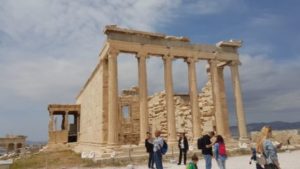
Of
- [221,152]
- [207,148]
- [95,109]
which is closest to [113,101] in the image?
[95,109]

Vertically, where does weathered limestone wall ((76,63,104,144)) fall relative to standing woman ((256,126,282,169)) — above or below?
above

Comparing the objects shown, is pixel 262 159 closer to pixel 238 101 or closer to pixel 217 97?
pixel 217 97

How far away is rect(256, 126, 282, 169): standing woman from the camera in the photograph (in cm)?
651

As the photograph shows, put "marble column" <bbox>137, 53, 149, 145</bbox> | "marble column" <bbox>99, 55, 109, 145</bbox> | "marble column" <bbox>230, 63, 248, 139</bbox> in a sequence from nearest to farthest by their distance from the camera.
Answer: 1. "marble column" <bbox>137, 53, 149, 145</bbox>
2. "marble column" <bbox>99, 55, 109, 145</bbox>
3. "marble column" <bbox>230, 63, 248, 139</bbox>

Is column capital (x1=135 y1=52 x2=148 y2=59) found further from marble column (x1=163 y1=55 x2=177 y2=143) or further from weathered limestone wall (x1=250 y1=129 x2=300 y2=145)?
weathered limestone wall (x1=250 y1=129 x2=300 y2=145)

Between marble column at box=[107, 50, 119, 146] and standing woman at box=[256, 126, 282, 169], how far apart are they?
13.1 metres

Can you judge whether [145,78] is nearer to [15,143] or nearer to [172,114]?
[172,114]

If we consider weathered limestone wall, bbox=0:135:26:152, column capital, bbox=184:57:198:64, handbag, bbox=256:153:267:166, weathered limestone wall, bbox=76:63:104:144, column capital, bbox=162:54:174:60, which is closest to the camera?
handbag, bbox=256:153:267:166

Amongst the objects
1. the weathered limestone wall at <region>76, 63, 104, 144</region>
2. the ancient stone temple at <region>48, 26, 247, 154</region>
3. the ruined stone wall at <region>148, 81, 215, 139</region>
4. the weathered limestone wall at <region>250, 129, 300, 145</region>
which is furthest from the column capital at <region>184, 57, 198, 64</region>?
the weathered limestone wall at <region>250, 129, 300, 145</region>

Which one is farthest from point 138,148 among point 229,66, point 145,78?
point 229,66

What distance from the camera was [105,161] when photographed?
1591 cm

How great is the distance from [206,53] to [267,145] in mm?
17614

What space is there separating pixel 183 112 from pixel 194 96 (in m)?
6.53

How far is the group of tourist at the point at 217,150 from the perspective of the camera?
21.5 ft
